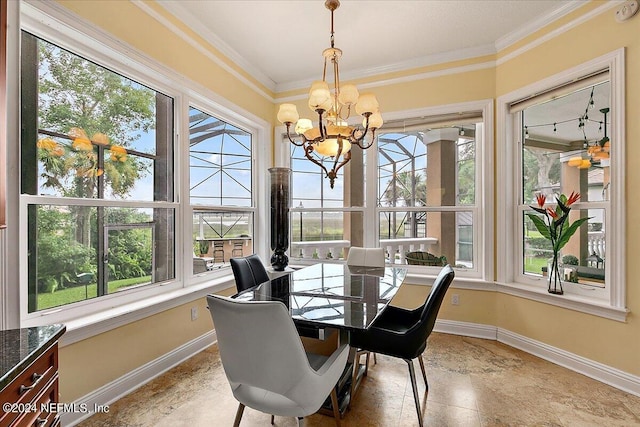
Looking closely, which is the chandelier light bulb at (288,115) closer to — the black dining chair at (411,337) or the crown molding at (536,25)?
the black dining chair at (411,337)

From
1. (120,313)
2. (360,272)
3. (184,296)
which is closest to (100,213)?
(120,313)

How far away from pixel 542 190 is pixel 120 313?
3.66 m

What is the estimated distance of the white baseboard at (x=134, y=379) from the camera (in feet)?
6.09

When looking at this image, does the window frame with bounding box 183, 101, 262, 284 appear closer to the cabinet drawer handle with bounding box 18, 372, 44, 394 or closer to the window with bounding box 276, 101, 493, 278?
the window with bounding box 276, 101, 493, 278

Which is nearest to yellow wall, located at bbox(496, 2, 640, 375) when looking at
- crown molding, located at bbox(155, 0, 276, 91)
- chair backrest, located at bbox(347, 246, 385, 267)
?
chair backrest, located at bbox(347, 246, 385, 267)

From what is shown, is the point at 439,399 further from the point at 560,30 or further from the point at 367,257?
the point at 560,30

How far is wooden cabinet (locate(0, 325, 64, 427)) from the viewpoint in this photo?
92cm

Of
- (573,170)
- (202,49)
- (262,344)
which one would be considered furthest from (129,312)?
(573,170)

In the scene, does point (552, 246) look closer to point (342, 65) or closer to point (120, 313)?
point (342, 65)

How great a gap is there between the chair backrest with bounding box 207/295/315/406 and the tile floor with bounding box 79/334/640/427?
2.44ft

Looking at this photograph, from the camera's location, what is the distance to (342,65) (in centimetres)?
358

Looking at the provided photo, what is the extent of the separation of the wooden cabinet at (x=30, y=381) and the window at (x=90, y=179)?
85cm

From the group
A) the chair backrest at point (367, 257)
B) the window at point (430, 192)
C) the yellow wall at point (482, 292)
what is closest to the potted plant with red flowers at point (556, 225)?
the yellow wall at point (482, 292)

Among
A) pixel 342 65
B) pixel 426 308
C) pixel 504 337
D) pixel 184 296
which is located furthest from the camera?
pixel 342 65
